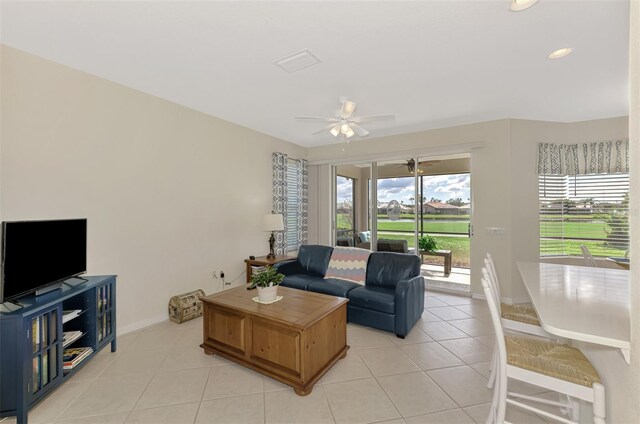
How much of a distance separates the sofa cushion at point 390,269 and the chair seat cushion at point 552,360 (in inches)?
66.2

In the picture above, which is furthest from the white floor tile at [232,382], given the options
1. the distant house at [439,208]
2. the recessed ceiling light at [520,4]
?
the distant house at [439,208]

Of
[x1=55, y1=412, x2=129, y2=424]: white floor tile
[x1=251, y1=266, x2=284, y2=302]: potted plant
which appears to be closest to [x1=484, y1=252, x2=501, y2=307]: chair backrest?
[x1=251, y1=266, x2=284, y2=302]: potted plant

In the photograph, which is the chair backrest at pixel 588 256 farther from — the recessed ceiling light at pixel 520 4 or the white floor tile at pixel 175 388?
the white floor tile at pixel 175 388

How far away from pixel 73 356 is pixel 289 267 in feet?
8.57

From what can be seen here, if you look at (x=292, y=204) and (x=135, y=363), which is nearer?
(x=135, y=363)

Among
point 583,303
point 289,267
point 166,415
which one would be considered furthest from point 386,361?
point 289,267

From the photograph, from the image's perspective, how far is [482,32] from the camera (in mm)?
2188

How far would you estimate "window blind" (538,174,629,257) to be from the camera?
13.3ft

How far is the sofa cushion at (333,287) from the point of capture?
347cm

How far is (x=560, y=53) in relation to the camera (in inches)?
98.0

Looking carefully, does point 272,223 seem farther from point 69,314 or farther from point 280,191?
point 69,314

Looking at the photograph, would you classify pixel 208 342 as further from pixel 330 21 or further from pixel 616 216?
pixel 616 216

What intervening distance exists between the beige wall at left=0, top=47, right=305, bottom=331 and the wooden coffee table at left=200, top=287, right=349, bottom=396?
1232 mm

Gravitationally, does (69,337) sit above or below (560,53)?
below
